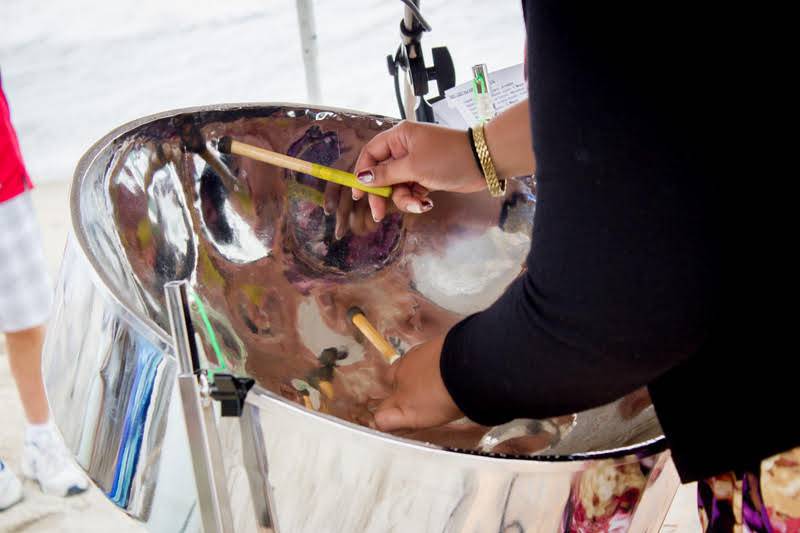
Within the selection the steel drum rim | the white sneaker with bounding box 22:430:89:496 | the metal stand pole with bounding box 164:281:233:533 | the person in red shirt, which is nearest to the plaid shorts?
the person in red shirt

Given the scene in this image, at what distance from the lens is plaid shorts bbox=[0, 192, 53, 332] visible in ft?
5.48

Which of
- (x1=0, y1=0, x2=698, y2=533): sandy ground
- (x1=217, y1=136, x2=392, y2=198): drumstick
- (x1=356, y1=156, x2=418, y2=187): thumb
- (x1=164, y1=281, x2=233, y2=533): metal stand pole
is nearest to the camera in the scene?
(x1=164, y1=281, x2=233, y2=533): metal stand pole

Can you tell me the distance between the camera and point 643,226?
533 millimetres

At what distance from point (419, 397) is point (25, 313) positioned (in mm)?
1244

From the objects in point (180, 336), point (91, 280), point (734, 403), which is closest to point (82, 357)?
point (91, 280)

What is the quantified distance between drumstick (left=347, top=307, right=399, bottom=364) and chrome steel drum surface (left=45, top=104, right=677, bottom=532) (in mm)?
12

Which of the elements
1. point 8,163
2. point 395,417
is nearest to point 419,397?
point 395,417

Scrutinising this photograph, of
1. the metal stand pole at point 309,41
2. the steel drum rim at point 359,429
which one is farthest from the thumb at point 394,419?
the metal stand pole at point 309,41

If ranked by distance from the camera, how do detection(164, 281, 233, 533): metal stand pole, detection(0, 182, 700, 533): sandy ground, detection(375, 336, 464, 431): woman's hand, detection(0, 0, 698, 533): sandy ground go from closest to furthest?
detection(164, 281, 233, 533): metal stand pole → detection(375, 336, 464, 431): woman's hand → detection(0, 182, 700, 533): sandy ground → detection(0, 0, 698, 533): sandy ground

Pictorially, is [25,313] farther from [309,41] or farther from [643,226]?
[643,226]

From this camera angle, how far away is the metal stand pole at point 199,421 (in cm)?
62

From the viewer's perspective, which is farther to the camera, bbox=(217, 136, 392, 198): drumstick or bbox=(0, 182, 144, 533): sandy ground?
bbox=(0, 182, 144, 533): sandy ground

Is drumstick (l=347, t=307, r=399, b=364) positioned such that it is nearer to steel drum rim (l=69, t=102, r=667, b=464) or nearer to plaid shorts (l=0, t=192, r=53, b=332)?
steel drum rim (l=69, t=102, r=667, b=464)

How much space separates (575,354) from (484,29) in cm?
499
